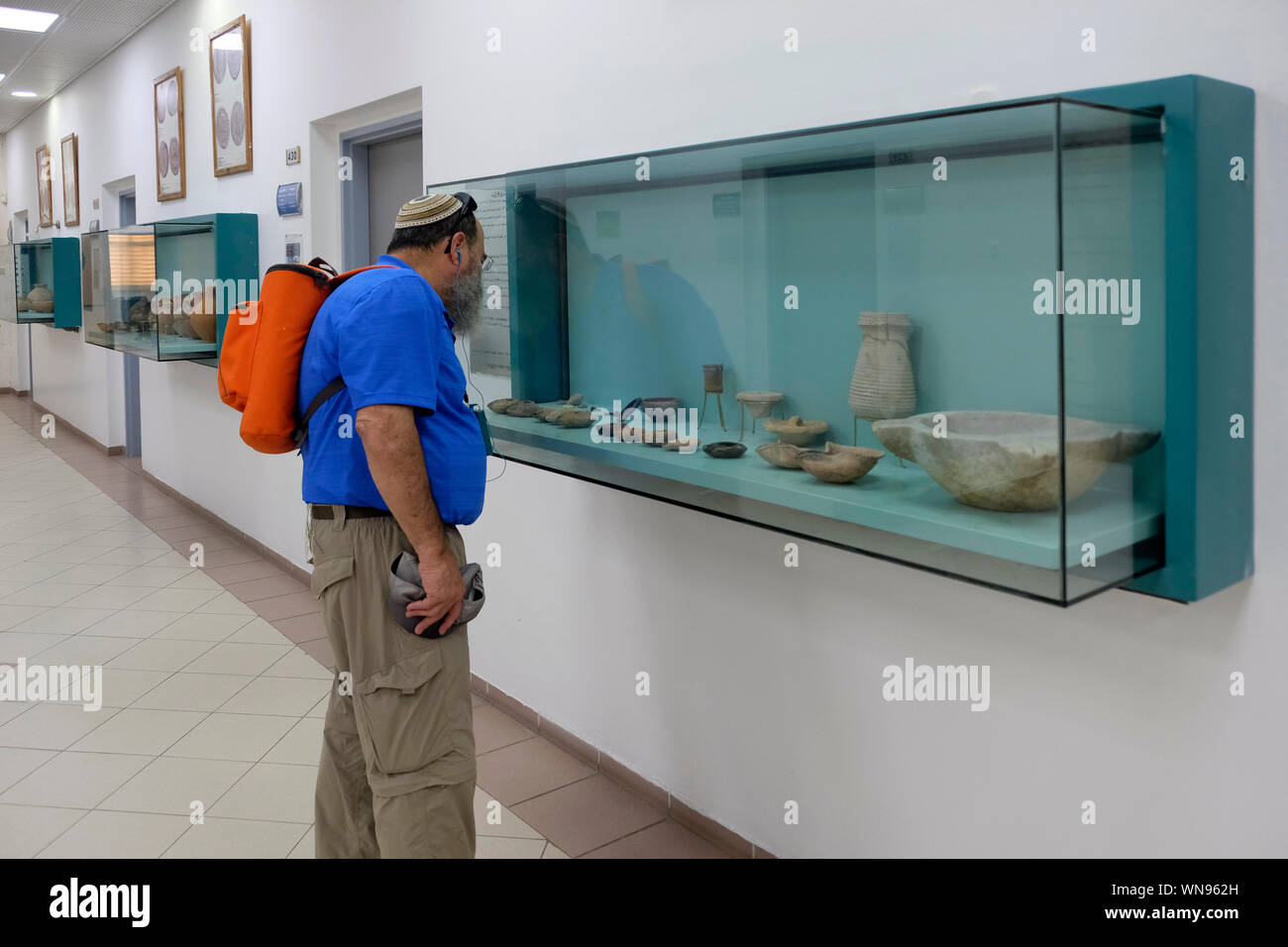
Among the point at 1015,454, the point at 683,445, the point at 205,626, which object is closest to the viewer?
the point at 1015,454

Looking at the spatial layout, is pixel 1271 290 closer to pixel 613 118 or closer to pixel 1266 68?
pixel 1266 68

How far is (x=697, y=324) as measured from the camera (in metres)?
2.52

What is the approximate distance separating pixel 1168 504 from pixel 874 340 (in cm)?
61

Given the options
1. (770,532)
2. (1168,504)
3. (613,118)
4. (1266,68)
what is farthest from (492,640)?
(1266,68)

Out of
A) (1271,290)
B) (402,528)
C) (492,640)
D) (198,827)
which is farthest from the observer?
(492,640)

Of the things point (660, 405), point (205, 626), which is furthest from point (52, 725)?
point (660, 405)

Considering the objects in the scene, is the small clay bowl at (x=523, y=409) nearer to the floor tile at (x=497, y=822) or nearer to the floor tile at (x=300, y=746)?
the floor tile at (x=497, y=822)

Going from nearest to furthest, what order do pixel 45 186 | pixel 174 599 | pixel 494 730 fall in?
pixel 494 730
pixel 174 599
pixel 45 186

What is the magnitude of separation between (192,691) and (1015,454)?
349 centimetres

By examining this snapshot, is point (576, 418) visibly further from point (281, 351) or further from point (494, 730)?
point (494, 730)

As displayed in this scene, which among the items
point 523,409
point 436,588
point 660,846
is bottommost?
point 660,846

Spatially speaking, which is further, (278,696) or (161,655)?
(161,655)

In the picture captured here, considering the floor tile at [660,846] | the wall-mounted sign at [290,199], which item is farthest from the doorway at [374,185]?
the floor tile at [660,846]

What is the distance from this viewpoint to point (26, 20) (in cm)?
792
